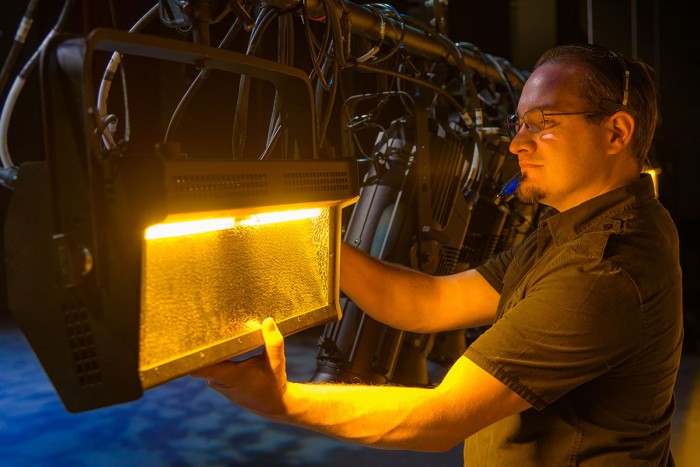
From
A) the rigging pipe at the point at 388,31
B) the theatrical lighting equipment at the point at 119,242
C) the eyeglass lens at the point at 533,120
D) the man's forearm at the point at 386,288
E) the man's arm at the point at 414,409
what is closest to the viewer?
the theatrical lighting equipment at the point at 119,242

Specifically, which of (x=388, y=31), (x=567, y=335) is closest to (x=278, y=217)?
(x=567, y=335)

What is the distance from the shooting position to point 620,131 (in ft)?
5.13

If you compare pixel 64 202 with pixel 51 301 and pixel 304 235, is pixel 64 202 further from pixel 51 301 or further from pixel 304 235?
pixel 304 235

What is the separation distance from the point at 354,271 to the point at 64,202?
1.00m

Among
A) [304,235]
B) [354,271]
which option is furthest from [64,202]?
[354,271]

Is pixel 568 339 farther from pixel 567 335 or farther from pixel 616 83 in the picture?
pixel 616 83

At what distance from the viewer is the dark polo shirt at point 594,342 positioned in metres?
1.33

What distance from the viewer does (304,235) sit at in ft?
4.03

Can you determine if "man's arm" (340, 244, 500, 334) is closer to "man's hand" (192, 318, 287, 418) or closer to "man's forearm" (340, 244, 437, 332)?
"man's forearm" (340, 244, 437, 332)

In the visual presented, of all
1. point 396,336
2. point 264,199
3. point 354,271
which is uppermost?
point 264,199

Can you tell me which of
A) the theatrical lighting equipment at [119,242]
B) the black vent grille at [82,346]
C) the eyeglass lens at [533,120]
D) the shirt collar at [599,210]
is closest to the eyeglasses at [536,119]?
the eyeglass lens at [533,120]

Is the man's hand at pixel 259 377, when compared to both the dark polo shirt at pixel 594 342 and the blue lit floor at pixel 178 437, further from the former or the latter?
the blue lit floor at pixel 178 437

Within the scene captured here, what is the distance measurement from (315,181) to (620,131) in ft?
2.61

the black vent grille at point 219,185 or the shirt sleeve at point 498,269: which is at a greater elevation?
the black vent grille at point 219,185
